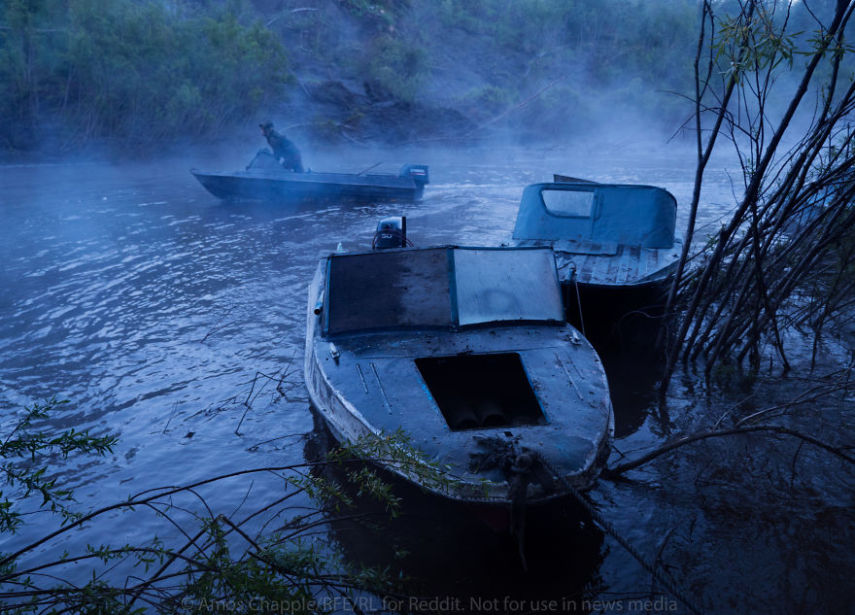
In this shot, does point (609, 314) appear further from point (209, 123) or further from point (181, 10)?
point (181, 10)

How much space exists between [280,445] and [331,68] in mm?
33529

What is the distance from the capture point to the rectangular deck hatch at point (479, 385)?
194 inches

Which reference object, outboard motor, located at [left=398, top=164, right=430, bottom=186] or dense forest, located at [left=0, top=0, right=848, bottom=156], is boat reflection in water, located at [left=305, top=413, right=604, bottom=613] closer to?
dense forest, located at [left=0, top=0, right=848, bottom=156]

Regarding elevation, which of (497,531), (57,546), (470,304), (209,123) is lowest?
(57,546)

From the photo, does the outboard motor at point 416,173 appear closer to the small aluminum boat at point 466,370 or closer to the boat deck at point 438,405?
the small aluminum boat at point 466,370

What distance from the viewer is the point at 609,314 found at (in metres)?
7.25

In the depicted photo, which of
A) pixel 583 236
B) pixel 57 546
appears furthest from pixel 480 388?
pixel 583 236

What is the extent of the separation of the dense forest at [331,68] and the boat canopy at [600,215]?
4.70 meters

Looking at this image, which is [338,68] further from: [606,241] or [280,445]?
[280,445]

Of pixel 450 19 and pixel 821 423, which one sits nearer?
pixel 821 423

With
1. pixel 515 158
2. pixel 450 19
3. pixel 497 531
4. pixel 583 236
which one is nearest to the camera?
pixel 497 531

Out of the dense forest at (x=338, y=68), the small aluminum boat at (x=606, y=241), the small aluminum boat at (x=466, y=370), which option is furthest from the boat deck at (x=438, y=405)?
the dense forest at (x=338, y=68)

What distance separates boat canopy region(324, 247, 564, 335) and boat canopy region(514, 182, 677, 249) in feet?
9.32

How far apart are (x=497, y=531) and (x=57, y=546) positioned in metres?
3.36
